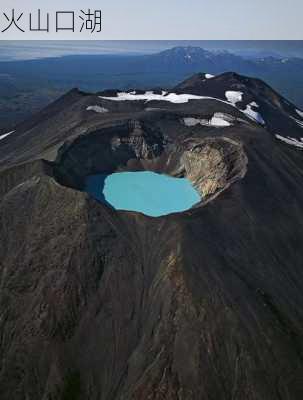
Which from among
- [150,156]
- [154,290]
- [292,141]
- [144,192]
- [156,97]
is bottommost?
[154,290]

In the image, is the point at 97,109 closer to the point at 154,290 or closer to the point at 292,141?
the point at 292,141

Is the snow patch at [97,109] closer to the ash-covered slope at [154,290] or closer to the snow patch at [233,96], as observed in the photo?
the ash-covered slope at [154,290]

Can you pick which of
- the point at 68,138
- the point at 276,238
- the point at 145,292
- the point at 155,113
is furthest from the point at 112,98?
the point at 145,292

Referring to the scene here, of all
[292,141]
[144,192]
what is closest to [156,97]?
[292,141]

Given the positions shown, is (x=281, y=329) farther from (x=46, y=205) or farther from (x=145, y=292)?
(x=46, y=205)

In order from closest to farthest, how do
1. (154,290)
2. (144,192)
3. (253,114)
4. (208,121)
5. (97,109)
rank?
(154,290)
(144,192)
(208,121)
(97,109)
(253,114)

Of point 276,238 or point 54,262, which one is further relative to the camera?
point 276,238

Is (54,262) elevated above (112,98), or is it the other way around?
(112,98)
